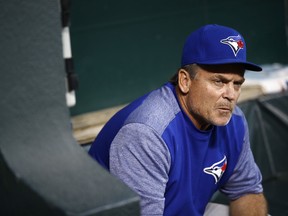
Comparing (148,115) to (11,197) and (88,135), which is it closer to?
(11,197)

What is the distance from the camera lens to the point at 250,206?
3158mm

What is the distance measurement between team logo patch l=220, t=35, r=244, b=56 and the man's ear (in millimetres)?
230

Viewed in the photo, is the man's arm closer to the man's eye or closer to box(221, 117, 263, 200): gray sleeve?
box(221, 117, 263, 200): gray sleeve

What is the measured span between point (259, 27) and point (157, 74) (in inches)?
53.3

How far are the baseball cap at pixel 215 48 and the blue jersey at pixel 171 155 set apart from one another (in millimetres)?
233

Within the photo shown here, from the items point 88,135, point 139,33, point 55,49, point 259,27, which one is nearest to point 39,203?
point 55,49

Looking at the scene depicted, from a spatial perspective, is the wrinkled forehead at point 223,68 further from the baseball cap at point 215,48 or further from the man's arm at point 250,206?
the man's arm at point 250,206

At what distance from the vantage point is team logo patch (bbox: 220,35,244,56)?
265cm

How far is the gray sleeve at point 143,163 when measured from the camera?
2.44 meters

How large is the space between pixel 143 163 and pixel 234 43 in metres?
0.71

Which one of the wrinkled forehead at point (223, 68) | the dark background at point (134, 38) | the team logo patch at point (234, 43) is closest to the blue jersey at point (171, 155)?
the wrinkled forehead at point (223, 68)

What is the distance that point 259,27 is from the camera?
6.10m

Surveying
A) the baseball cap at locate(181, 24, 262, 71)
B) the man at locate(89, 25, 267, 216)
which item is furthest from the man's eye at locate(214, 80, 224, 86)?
the baseball cap at locate(181, 24, 262, 71)

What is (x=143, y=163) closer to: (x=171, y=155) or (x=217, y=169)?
(x=171, y=155)
